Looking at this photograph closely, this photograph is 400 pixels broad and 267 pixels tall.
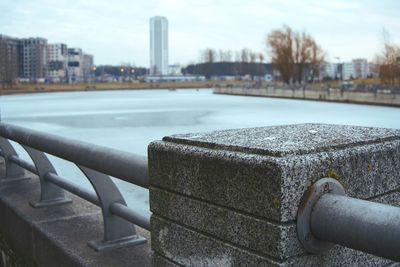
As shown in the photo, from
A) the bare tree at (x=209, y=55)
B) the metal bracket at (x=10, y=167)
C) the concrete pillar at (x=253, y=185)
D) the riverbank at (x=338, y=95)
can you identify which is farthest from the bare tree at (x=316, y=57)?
the concrete pillar at (x=253, y=185)

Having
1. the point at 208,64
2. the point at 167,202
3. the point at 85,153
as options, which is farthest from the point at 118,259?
the point at 208,64

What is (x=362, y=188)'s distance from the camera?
1643 mm

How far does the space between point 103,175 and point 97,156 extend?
276 mm

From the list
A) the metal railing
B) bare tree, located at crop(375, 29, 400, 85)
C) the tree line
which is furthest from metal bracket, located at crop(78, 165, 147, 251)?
the tree line

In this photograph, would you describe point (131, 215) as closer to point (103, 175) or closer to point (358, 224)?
point (103, 175)

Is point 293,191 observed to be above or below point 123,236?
above

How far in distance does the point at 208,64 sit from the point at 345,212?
187m

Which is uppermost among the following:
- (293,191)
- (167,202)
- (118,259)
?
(293,191)

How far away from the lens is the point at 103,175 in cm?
307

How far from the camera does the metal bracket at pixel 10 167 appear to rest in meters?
5.24

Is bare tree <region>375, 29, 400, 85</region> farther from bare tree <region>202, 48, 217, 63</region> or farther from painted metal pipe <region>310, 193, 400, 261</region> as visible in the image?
bare tree <region>202, 48, 217, 63</region>

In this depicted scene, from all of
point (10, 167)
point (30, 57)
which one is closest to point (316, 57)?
point (10, 167)

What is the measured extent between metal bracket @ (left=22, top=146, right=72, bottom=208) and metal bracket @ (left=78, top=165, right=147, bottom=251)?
3.96 ft

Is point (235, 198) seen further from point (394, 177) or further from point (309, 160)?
point (394, 177)
